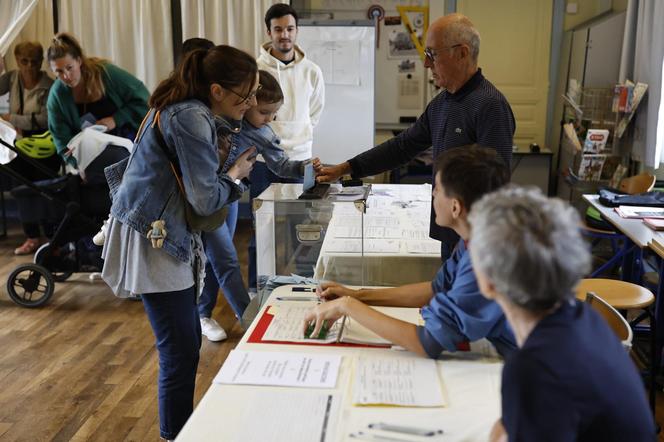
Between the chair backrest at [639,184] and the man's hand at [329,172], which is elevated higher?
the man's hand at [329,172]

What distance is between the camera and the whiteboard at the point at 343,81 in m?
5.38

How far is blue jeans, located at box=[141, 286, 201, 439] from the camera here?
2002 millimetres

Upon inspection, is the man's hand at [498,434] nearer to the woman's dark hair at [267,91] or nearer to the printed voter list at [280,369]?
the printed voter list at [280,369]

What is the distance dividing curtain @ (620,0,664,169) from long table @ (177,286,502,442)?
3361 mm

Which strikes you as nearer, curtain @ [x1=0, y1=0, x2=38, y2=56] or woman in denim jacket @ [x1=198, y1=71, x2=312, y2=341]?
woman in denim jacket @ [x1=198, y1=71, x2=312, y2=341]

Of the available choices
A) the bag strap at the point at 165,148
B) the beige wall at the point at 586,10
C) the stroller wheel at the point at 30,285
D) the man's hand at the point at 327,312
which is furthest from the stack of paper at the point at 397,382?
the beige wall at the point at 586,10

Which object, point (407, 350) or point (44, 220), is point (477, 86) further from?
point (44, 220)

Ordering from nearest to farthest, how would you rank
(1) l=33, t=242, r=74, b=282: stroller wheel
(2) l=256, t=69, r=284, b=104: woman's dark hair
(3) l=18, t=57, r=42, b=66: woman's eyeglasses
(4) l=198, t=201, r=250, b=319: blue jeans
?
(2) l=256, t=69, r=284, b=104: woman's dark hair → (4) l=198, t=201, r=250, b=319: blue jeans → (1) l=33, t=242, r=74, b=282: stroller wheel → (3) l=18, t=57, r=42, b=66: woman's eyeglasses

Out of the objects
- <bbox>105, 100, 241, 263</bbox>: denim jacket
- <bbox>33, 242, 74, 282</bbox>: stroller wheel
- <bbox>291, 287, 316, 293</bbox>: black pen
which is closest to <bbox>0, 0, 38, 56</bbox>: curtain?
<bbox>33, 242, 74, 282</bbox>: stroller wheel

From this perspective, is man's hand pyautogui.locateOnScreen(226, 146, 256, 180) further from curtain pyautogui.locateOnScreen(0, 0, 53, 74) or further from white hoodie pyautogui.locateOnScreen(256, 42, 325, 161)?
curtain pyautogui.locateOnScreen(0, 0, 53, 74)

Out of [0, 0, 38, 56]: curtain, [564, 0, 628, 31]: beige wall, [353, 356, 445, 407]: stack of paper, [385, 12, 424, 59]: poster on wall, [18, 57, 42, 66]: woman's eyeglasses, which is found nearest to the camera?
[353, 356, 445, 407]: stack of paper

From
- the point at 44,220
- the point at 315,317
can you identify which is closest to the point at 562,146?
the point at 44,220

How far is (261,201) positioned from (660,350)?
1.85 metres

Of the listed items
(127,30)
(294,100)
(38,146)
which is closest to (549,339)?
(294,100)
